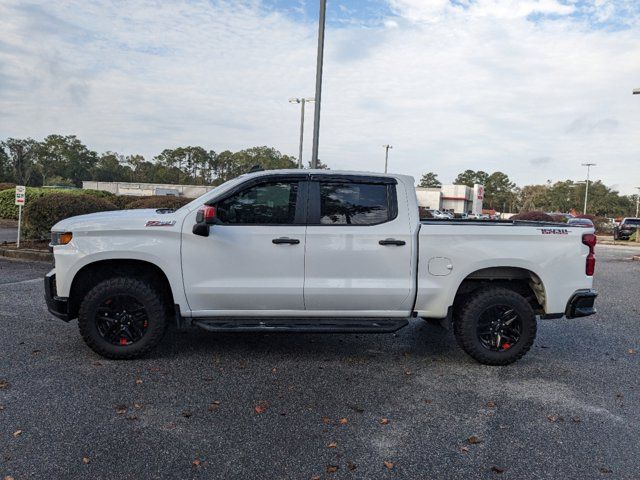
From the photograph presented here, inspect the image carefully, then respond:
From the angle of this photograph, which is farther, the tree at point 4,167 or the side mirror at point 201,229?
the tree at point 4,167

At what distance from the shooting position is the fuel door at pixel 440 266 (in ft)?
16.6

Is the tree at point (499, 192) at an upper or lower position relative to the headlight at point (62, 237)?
upper

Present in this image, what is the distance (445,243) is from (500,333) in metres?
1.10

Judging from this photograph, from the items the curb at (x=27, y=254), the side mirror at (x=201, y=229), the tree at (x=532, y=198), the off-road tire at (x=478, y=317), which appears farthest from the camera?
the tree at (x=532, y=198)

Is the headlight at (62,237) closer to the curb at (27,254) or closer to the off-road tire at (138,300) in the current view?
the off-road tire at (138,300)

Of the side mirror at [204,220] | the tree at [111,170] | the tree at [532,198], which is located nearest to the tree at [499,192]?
the tree at [532,198]

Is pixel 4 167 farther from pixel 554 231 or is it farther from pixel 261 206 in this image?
pixel 554 231

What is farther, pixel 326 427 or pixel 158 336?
pixel 158 336

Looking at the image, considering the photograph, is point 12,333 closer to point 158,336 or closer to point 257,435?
point 158,336

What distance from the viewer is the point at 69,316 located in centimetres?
509

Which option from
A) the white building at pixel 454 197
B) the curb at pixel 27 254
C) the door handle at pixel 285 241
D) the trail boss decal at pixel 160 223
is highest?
the white building at pixel 454 197

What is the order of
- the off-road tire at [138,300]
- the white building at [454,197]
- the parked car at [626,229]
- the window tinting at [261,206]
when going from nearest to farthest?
the off-road tire at [138,300], the window tinting at [261,206], the parked car at [626,229], the white building at [454,197]

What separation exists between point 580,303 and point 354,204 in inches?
98.7

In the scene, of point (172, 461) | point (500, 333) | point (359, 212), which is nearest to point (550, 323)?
point (500, 333)
